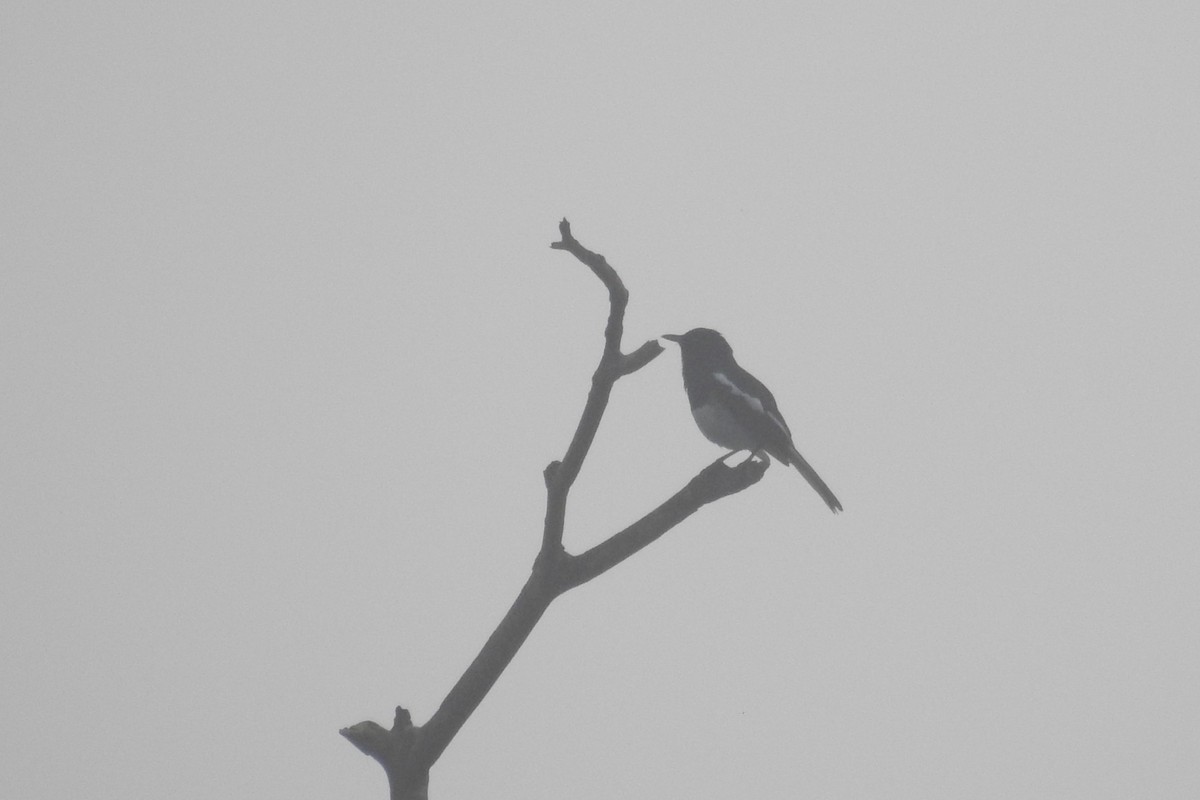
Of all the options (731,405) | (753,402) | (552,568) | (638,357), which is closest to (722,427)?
(731,405)

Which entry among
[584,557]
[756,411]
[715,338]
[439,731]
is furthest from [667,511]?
[715,338]

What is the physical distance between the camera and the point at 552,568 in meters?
3.95

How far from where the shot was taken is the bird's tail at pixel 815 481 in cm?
730

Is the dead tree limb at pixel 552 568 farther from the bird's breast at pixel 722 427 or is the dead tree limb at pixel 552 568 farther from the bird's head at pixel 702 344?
the bird's head at pixel 702 344

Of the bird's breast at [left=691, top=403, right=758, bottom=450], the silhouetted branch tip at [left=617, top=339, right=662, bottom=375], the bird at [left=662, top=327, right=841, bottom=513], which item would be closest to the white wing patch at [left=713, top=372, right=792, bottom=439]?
the bird at [left=662, top=327, right=841, bottom=513]

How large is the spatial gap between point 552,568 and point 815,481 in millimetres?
3772

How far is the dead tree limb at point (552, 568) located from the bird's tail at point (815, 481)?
10.7 ft

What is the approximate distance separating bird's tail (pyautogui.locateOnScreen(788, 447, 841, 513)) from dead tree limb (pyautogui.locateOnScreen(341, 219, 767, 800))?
325 cm

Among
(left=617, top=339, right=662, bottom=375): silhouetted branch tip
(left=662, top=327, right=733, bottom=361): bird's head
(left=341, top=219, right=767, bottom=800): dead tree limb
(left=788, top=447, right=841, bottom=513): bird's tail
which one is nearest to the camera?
(left=341, top=219, right=767, bottom=800): dead tree limb

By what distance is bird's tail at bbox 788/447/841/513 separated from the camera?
7.30m

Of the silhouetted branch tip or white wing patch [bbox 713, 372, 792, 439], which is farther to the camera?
white wing patch [bbox 713, 372, 792, 439]

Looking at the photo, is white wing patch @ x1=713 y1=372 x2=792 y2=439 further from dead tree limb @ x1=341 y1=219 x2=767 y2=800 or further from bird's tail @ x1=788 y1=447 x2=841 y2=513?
dead tree limb @ x1=341 y1=219 x2=767 y2=800

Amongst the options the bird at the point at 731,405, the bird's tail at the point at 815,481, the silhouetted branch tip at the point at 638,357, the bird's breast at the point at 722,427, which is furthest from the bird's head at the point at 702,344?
the silhouetted branch tip at the point at 638,357

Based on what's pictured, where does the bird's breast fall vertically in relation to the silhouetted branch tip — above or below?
above
